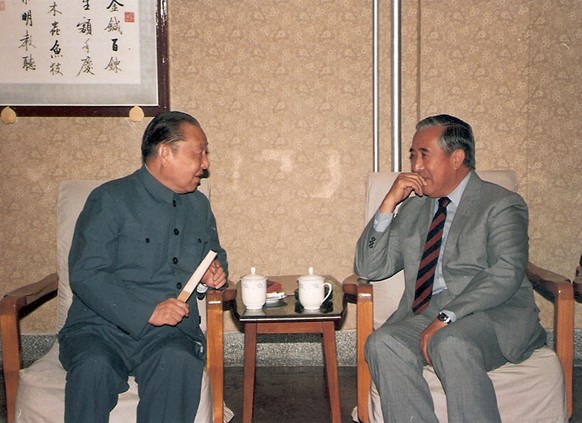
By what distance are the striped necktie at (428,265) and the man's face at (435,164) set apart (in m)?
0.11

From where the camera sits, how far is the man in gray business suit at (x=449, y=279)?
89.8 inches

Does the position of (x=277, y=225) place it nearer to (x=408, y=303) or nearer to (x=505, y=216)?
(x=408, y=303)

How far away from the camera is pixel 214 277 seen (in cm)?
266

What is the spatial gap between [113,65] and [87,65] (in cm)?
13

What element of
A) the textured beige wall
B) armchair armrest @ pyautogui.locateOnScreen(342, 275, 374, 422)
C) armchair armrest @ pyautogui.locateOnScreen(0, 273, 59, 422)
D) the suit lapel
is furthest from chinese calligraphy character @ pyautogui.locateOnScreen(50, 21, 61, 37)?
the suit lapel

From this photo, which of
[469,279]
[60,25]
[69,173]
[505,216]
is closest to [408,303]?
[469,279]

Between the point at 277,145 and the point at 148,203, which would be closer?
the point at 148,203

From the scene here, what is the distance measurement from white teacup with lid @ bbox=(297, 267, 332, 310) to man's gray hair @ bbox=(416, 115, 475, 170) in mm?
688

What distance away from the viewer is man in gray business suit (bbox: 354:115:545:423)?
2281mm

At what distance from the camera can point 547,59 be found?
3.48m

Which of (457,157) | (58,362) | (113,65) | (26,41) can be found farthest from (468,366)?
(26,41)

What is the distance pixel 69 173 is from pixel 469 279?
2.03 m

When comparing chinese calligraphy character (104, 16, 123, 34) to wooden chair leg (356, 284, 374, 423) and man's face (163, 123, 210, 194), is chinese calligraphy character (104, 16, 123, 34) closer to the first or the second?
man's face (163, 123, 210, 194)

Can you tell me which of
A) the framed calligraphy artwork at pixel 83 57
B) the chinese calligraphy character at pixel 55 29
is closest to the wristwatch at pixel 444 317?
the framed calligraphy artwork at pixel 83 57
